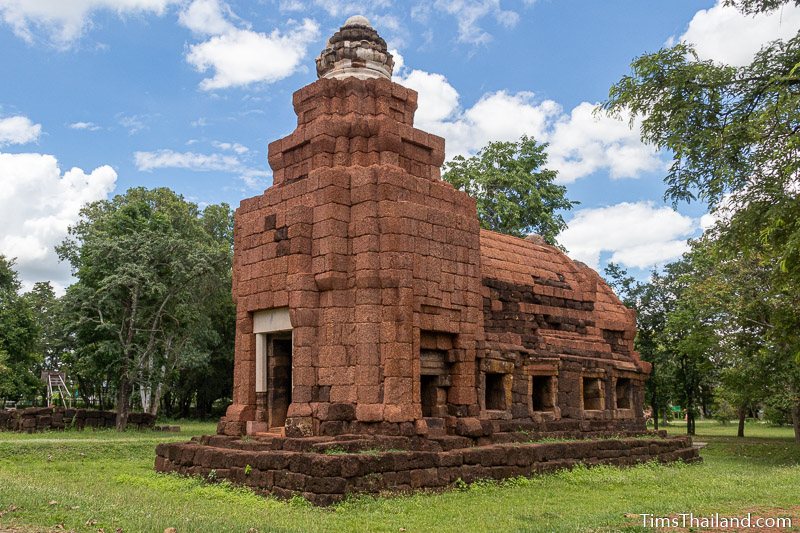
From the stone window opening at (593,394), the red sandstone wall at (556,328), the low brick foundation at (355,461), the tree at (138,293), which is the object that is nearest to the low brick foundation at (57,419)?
the tree at (138,293)

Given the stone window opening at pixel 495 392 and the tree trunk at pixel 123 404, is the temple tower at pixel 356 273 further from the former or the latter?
the tree trunk at pixel 123 404

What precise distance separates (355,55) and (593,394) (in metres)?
9.66

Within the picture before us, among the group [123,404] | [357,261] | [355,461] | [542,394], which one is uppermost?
[357,261]

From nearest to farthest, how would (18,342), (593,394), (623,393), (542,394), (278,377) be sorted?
(278,377), (542,394), (593,394), (623,393), (18,342)

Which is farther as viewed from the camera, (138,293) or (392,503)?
(138,293)

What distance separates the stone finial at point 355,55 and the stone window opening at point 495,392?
6692mm

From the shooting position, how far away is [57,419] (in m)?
24.1

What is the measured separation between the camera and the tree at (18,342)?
96.6ft

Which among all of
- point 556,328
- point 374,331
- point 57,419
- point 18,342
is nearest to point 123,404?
point 57,419

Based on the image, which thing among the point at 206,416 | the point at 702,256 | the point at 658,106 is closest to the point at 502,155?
the point at 702,256

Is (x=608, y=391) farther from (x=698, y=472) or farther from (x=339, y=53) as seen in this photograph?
(x=339, y=53)

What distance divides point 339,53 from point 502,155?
623 inches

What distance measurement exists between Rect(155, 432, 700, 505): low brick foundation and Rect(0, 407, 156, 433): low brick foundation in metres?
12.0

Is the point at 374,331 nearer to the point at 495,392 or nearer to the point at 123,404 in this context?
the point at 495,392
